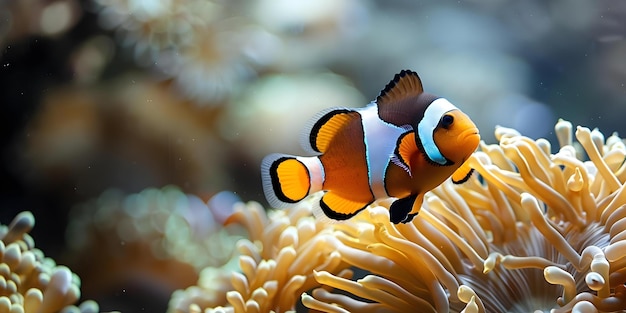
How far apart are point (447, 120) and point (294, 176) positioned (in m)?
0.28

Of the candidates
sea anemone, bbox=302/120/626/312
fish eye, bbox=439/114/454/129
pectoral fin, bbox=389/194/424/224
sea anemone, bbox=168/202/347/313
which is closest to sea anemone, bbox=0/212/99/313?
sea anemone, bbox=168/202/347/313

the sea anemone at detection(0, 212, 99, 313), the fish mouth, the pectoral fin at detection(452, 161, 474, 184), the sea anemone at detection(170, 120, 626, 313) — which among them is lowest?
the sea anemone at detection(0, 212, 99, 313)

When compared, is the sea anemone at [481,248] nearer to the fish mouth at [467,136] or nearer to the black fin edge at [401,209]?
the black fin edge at [401,209]

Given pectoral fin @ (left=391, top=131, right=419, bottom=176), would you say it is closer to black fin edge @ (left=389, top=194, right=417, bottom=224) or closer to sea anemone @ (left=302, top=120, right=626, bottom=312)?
black fin edge @ (left=389, top=194, right=417, bottom=224)

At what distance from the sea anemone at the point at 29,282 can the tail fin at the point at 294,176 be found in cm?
63

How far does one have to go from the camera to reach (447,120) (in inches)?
31.7

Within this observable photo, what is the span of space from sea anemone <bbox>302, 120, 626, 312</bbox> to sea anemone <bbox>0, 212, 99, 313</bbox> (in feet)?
Result: 1.93

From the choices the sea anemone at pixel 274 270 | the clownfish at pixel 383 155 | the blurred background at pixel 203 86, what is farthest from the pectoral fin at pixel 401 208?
the blurred background at pixel 203 86

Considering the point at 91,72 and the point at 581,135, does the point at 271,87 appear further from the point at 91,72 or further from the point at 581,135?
the point at 581,135

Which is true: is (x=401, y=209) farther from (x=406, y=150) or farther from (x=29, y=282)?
(x=29, y=282)

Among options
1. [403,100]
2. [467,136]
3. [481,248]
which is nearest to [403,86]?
[403,100]

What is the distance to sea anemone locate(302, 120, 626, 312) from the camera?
98cm

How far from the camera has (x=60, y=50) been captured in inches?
68.6

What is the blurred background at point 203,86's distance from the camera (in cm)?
168
